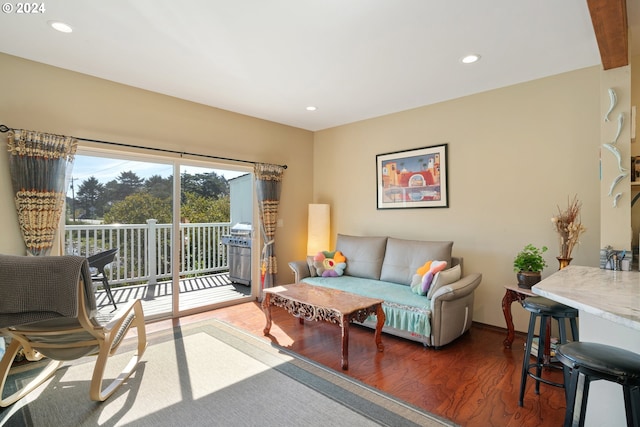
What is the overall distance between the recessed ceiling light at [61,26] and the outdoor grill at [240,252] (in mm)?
2834

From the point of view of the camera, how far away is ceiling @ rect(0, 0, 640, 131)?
222cm

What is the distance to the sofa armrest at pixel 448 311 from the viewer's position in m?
2.94

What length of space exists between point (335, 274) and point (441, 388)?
208 centimetres

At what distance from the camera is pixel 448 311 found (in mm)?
2998

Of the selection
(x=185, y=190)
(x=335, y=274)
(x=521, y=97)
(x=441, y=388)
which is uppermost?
(x=521, y=97)

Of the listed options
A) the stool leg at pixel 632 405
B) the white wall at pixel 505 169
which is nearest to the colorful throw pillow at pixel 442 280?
the white wall at pixel 505 169

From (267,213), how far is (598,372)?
12.9 feet

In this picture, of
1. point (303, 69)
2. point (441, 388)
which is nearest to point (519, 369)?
point (441, 388)

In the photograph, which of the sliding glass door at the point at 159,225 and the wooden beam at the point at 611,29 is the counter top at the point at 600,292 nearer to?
the wooden beam at the point at 611,29

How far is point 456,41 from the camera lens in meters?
2.62

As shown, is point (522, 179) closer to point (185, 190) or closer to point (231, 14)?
point (231, 14)

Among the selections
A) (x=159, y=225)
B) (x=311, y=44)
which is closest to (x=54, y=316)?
(x=159, y=225)

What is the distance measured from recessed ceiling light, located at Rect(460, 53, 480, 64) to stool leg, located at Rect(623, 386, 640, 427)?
2598 millimetres

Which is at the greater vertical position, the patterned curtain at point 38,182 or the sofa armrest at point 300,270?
the patterned curtain at point 38,182
